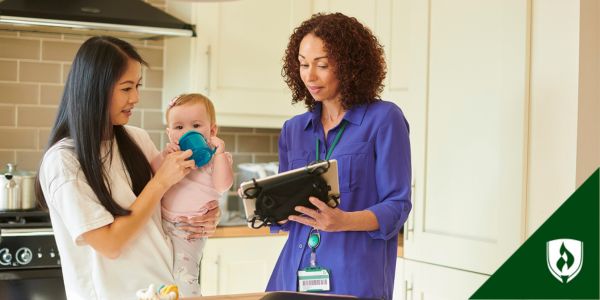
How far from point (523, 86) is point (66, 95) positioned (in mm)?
1362

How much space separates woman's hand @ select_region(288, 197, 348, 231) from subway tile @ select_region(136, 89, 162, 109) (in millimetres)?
2003

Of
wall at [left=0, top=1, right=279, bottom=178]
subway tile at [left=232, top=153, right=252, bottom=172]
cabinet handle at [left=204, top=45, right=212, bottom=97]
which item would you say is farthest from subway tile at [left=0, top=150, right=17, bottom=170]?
subway tile at [left=232, top=153, right=252, bottom=172]

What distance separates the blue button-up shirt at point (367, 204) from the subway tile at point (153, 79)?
184 centimetres

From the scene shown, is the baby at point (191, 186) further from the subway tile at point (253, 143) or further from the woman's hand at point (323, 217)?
the subway tile at point (253, 143)

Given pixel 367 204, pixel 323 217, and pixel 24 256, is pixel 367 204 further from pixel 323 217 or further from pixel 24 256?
pixel 24 256

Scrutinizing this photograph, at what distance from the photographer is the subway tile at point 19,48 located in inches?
136

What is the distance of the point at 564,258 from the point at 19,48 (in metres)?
2.61

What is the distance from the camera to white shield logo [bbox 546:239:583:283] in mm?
1737

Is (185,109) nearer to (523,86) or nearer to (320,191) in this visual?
(320,191)

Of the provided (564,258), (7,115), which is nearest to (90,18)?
(7,115)

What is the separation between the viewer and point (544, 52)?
233cm

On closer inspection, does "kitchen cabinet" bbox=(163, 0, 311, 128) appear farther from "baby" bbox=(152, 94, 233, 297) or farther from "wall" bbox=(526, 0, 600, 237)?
"wall" bbox=(526, 0, 600, 237)

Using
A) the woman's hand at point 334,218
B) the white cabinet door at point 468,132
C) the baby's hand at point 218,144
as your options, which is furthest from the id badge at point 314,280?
the white cabinet door at point 468,132

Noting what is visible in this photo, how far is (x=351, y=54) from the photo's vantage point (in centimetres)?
205
